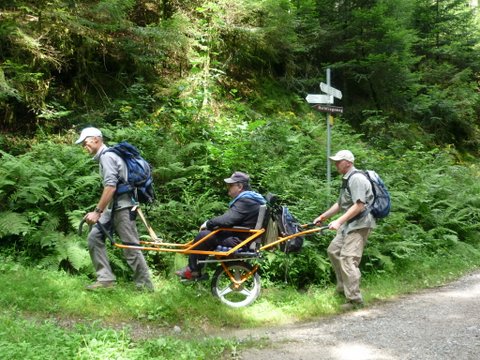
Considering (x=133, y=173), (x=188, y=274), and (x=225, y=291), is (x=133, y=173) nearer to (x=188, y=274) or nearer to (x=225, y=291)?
(x=188, y=274)

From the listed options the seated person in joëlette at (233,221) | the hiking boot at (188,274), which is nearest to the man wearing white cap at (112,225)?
the hiking boot at (188,274)

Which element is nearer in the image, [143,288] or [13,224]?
[143,288]

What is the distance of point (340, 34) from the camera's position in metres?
17.3

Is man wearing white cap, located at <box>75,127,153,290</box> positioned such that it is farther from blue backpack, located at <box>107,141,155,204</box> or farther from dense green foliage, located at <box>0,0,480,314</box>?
dense green foliage, located at <box>0,0,480,314</box>

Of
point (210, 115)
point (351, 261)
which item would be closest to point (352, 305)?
point (351, 261)

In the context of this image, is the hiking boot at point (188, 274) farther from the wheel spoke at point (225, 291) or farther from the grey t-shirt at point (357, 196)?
the grey t-shirt at point (357, 196)

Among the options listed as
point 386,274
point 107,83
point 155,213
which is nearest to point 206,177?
point 155,213

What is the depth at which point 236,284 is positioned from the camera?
6812mm

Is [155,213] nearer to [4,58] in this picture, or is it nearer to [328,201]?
[328,201]

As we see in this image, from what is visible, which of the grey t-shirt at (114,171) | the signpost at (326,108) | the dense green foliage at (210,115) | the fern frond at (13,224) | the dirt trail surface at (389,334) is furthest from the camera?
the signpost at (326,108)

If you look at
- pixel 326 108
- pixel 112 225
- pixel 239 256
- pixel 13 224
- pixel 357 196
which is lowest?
pixel 239 256

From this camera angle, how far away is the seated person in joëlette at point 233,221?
253 inches

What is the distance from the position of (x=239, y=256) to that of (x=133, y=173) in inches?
77.3

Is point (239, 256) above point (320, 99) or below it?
below
